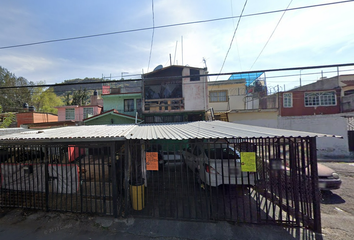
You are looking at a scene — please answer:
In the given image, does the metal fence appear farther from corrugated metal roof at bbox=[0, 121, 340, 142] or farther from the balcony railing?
the balcony railing

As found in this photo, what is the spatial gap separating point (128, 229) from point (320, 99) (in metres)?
20.0

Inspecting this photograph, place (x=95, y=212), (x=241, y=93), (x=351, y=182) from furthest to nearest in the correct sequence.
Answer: (x=241, y=93) → (x=351, y=182) → (x=95, y=212)

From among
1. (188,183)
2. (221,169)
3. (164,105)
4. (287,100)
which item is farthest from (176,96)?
(287,100)

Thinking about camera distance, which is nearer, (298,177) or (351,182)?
(298,177)

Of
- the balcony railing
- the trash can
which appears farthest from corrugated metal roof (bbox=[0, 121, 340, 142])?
the balcony railing

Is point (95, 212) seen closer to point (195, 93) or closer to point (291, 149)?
point (291, 149)

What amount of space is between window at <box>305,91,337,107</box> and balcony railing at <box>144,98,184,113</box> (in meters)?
13.1

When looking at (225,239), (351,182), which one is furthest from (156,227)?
(351,182)

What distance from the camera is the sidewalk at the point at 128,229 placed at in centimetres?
340

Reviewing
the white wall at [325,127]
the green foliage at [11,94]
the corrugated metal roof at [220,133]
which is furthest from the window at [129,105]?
the green foliage at [11,94]

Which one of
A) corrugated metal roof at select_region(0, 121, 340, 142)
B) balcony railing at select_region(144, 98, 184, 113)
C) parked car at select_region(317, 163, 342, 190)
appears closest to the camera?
corrugated metal roof at select_region(0, 121, 340, 142)

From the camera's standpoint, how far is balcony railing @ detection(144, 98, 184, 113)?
1304 cm

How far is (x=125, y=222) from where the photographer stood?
12.9 feet

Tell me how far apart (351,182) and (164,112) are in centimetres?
1168
